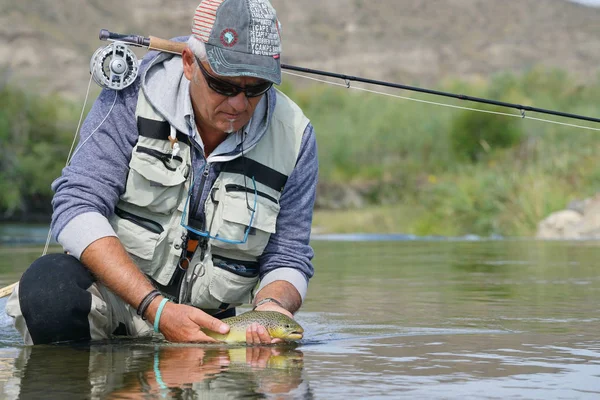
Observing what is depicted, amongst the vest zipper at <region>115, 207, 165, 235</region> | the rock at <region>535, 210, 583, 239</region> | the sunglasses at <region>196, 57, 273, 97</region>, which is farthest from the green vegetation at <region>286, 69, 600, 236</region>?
the sunglasses at <region>196, 57, 273, 97</region>

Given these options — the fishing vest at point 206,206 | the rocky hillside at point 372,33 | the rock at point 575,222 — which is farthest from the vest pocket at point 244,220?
the rocky hillside at point 372,33

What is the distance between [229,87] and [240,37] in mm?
188

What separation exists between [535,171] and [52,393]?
640 inches

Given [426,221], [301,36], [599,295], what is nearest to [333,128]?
[426,221]

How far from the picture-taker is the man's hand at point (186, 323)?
391 centimetres

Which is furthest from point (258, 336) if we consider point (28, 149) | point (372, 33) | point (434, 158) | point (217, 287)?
point (372, 33)

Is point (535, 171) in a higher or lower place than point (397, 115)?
lower

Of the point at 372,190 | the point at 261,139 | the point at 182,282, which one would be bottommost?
the point at 182,282

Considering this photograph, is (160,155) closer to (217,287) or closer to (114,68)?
(114,68)

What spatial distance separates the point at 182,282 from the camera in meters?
4.35

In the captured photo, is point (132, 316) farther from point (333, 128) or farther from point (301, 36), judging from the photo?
point (301, 36)

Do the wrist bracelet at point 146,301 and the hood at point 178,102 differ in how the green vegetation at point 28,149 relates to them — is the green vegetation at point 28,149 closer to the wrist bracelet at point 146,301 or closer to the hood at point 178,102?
the hood at point 178,102

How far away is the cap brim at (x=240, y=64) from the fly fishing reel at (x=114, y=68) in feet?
1.24

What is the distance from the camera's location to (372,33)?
97875 millimetres
